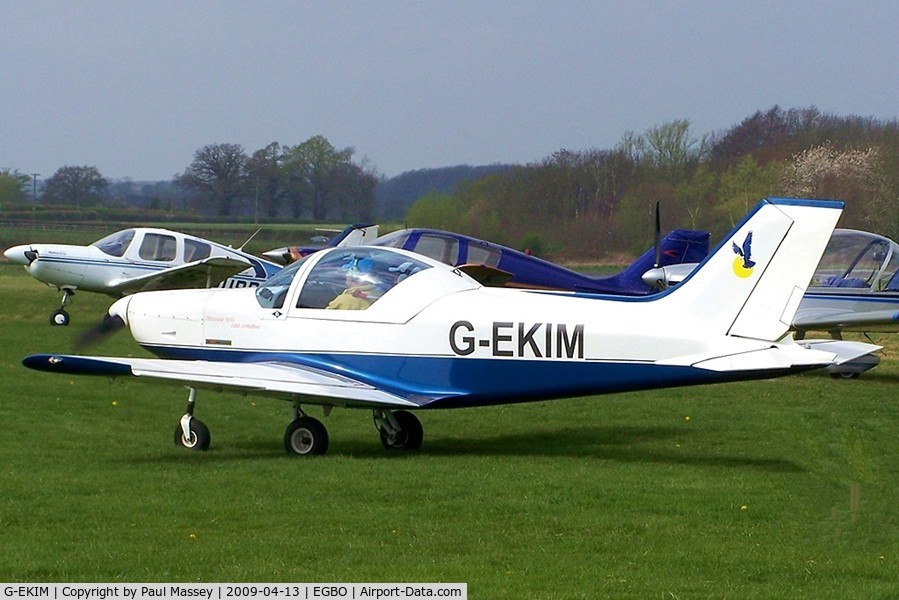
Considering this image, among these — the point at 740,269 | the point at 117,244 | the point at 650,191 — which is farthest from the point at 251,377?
the point at 650,191

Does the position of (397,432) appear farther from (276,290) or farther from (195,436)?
(195,436)

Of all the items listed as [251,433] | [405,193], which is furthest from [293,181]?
[251,433]

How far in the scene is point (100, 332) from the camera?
37.2 feet

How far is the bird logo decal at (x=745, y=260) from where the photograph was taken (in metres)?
9.00

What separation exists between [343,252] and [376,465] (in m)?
1.94

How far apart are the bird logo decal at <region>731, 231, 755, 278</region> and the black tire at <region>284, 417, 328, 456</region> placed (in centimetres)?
342

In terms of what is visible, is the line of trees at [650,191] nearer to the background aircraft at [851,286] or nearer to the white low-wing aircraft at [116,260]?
the white low-wing aircraft at [116,260]

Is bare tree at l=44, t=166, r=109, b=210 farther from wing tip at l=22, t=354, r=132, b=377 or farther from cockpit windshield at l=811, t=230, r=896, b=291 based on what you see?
wing tip at l=22, t=354, r=132, b=377

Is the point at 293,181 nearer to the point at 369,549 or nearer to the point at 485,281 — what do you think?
the point at 485,281

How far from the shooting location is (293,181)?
51812 mm

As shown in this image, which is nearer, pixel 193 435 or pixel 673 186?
pixel 193 435

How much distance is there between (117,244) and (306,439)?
17.6 m

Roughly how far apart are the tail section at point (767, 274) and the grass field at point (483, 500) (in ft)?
3.60

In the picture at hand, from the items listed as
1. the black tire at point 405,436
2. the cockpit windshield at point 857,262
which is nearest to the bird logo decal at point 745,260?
the black tire at point 405,436
